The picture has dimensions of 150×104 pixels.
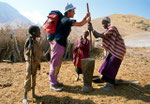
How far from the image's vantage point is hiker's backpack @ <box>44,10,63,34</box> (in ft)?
10.3

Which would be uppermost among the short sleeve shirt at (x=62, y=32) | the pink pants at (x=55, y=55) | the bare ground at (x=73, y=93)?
the short sleeve shirt at (x=62, y=32)

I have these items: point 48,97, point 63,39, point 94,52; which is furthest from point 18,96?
point 94,52

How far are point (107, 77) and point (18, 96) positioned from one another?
216 centimetres

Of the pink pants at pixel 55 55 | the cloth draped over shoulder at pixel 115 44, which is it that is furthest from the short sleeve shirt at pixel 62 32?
the cloth draped over shoulder at pixel 115 44

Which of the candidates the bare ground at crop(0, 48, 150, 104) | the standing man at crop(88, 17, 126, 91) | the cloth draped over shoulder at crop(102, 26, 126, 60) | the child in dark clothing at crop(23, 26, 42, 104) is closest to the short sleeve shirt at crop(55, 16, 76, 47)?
the child in dark clothing at crop(23, 26, 42, 104)

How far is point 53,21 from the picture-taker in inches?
123

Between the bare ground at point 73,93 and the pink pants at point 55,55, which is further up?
the pink pants at point 55,55

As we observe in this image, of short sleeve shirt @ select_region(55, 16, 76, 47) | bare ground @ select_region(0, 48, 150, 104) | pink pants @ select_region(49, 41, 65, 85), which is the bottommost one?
bare ground @ select_region(0, 48, 150, 104)

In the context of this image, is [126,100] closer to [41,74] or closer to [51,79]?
[51,79]

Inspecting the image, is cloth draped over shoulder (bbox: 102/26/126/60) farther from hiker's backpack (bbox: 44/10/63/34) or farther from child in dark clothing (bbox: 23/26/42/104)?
child in dark clothing (bbox: 23/26/42/104)

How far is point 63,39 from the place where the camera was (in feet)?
10.7

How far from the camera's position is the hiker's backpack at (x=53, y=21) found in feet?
10.3

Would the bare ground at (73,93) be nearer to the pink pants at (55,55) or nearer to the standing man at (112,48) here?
the standing man at (112,48)

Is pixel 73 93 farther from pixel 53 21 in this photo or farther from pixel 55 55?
pixel 53 21
